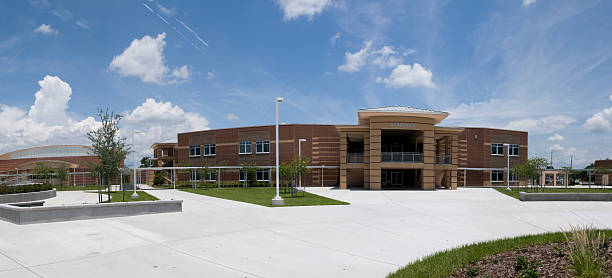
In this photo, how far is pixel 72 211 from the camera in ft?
40.5

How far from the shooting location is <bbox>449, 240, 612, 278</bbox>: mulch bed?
19.2 feet

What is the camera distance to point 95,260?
748 cm

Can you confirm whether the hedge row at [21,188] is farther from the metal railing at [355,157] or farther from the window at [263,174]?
the metal railing at [355,157]

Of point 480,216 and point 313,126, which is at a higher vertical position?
point 313,126

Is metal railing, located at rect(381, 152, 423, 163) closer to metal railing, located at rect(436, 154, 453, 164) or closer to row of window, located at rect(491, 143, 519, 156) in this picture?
metal railing, located at rect(436, 154, 453, 164)

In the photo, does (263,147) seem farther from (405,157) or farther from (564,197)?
(564,197)

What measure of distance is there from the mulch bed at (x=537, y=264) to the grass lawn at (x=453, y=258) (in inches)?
7.7

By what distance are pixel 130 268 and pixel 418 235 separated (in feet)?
26.0

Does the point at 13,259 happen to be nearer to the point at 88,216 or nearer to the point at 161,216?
the point at 88,216

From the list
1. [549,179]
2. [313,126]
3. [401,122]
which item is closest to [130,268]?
[401,122]

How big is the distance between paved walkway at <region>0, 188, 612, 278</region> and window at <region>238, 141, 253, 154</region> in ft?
90.8

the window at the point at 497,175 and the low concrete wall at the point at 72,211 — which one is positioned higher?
the low concrete wall at the point at 72,211

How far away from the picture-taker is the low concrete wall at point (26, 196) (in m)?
20.5

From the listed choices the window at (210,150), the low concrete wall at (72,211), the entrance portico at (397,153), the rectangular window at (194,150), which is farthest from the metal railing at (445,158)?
the rectangular window at (194,150)
